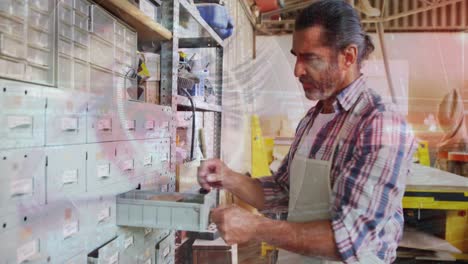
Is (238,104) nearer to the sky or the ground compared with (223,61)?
nearer to the ground

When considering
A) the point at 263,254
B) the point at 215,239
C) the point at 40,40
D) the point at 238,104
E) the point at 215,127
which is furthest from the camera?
the point at 238,104

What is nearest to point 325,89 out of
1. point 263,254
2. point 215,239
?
point 215,239

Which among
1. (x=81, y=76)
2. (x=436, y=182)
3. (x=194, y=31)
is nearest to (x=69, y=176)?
(x=81, y=76)

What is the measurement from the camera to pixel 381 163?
59 centimetres

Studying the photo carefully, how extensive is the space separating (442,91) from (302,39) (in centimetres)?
199

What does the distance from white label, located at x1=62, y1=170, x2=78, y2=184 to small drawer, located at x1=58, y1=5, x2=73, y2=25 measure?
9.5 inches

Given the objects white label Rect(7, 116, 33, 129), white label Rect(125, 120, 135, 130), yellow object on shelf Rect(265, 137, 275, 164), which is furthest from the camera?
yellow object on shelf Rect(265, 137, 275, 164)

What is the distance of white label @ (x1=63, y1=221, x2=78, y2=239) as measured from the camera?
0.58 m

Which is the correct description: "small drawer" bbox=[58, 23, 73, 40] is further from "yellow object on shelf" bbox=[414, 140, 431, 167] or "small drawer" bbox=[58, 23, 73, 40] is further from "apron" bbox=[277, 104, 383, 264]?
"yellow object on shelf" bbox=[414, 140, 431, 167]

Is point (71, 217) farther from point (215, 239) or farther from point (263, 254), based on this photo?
point (263, 254)

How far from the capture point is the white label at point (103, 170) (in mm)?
662

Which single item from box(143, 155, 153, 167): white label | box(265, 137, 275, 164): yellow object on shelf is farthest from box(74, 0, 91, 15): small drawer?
box(265, 137, 275, 164): yellow object on shelf

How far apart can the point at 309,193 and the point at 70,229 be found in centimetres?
46

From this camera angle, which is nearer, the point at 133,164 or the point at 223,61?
the point at 133,164
